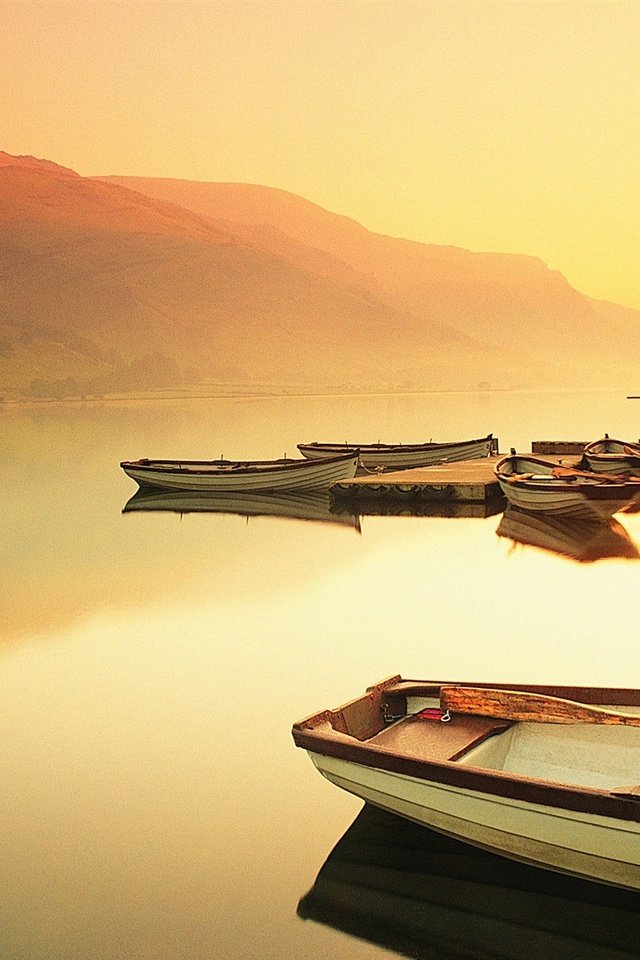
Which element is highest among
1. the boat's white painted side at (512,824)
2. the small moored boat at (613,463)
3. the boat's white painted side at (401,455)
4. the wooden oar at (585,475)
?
the boat's white painted side at (401,455)

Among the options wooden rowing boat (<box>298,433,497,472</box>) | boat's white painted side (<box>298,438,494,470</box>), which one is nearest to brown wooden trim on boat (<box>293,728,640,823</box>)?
wooden rowing boat (<box>298,433,497,472</box>)

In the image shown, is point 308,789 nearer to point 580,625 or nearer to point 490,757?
point 490,757

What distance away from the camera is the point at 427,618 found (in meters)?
18.6

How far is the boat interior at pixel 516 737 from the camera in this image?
8.47 meters

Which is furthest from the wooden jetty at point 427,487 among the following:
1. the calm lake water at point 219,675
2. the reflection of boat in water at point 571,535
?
the reflection of boat in water at point 571,535

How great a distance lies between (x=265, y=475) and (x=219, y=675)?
22.3 meters

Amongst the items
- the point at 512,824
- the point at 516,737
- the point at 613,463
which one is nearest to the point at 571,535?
the point at 613,463

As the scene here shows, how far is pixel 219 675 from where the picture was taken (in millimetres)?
14984

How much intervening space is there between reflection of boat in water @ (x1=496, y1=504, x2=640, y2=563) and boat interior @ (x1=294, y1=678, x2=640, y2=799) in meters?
15.6

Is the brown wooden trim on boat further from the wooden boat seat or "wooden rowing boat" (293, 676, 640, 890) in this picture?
the wooden boat seat

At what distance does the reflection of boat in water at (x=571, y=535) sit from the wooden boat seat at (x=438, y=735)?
15633mm

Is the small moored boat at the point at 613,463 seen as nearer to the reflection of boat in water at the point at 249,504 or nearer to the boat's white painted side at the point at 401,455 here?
the reflection of boat in water at the point at 249,504

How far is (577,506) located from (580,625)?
34.5 ft

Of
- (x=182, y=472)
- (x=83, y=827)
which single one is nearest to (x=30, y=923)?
(x=83, y=827)
